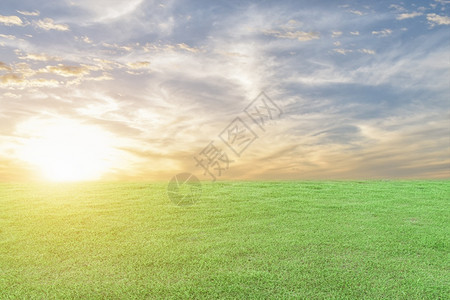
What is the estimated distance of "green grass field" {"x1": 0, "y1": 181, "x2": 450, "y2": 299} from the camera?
18.5 ft

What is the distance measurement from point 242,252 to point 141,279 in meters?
1.92

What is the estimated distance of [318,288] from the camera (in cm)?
555

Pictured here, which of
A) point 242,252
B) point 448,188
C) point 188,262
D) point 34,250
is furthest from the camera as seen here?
point 448,188

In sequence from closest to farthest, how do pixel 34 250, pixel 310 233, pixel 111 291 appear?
pixel 111 291 → pixel 34 250 → pixel 310 233

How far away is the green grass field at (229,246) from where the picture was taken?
563cm

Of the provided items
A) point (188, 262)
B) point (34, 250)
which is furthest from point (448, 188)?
point (34, 250)

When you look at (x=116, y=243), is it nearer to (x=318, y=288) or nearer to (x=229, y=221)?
(x=229, y=221)

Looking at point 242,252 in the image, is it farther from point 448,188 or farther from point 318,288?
point 448,188

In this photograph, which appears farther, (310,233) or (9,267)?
(310,233)

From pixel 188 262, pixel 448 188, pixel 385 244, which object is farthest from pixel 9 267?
pixel 448 188

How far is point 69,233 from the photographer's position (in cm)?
828

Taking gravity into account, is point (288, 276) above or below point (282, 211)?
below

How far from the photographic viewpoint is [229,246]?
713cm

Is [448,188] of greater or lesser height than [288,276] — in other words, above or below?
above
